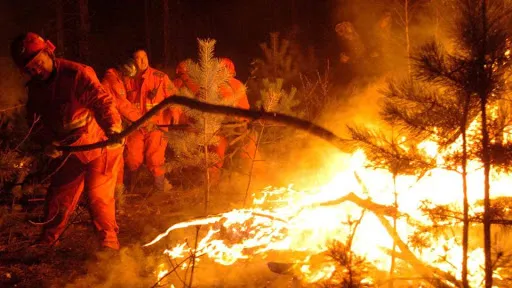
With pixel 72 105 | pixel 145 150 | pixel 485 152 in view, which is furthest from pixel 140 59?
pixel 485 152

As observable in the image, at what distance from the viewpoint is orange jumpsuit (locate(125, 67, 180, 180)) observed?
6613 mm

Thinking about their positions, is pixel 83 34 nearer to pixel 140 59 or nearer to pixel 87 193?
pixel 140 59

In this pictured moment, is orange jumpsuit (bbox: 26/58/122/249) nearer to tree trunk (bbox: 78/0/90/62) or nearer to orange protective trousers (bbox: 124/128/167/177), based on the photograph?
orange protective trousers (bbox: 124/128/167/177)

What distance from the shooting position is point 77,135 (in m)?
4.61

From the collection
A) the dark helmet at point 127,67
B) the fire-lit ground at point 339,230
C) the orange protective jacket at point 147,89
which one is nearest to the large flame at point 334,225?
the fire-lit ground at point 339,230

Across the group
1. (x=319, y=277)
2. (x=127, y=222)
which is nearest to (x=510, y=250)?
(x=319, y=277)

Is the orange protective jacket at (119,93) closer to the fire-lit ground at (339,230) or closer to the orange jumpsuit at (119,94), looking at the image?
the orange jumpsuit at (119,94)

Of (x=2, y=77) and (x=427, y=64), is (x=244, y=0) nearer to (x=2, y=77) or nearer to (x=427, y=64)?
(x=2, y=77)

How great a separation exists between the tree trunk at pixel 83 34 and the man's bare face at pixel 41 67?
9705 millimetres

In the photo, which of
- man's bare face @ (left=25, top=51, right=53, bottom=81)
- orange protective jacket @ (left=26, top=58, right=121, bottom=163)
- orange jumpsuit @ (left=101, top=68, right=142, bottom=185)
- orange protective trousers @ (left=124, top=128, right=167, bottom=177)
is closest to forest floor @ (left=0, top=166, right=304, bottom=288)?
orange protective jacket @ (left=26, top=58, right=121, bottom=163)

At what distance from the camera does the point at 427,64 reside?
2.55 metres

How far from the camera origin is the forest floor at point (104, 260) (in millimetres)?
4184

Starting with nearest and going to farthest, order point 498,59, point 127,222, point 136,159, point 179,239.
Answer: point 498,59 < point 179,239 < point 127,222 < point 136,159

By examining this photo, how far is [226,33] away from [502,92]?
19.5 meters
